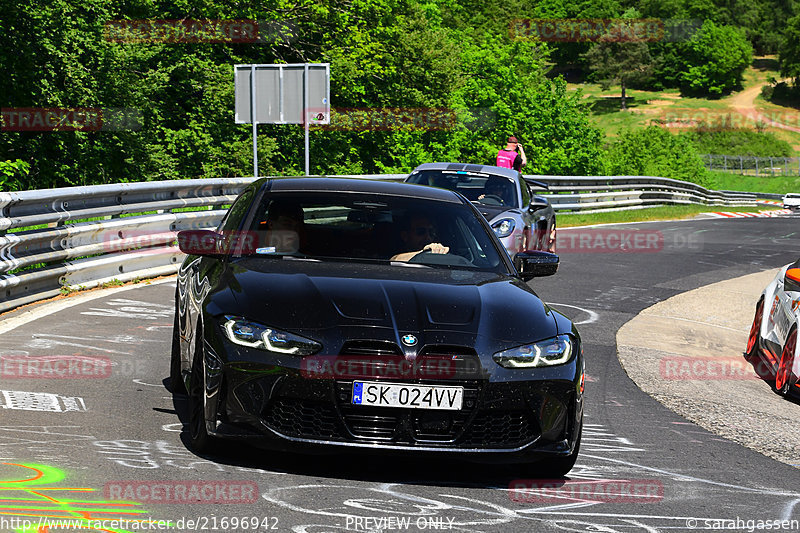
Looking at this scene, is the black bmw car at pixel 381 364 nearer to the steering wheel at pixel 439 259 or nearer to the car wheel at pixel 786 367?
the steering wheel at pixel 439 259

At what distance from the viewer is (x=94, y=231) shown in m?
12.8

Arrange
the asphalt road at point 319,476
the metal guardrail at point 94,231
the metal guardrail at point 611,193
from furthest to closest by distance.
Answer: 1. the metal guardrail at point 611,193
2. the metal guardrail at point 94,231
3. the asphalt road at point 319,476

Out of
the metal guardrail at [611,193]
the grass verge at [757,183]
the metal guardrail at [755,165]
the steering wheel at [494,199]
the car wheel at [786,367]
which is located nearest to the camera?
the car wheel at [786,367]

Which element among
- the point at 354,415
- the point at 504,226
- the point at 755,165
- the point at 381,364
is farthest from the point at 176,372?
the point at 755,165

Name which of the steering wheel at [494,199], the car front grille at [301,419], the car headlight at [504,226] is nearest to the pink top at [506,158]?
the steering wheel at [494,199]

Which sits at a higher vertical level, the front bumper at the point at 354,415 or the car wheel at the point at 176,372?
the front bumper at the point at 354,415

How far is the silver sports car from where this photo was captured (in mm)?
14891

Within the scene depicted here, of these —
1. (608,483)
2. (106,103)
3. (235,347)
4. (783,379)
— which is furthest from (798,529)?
(106,103)

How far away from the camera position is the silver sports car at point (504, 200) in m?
14.9

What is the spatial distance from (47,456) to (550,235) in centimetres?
1196

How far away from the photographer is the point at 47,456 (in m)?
5.53

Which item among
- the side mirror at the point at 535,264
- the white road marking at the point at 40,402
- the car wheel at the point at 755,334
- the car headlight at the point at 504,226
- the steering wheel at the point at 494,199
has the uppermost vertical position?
the side mirror at the point at 535,264

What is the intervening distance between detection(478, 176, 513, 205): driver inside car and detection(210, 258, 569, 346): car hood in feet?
30.9

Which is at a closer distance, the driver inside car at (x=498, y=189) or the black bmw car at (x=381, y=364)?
the black bmw car at (x=381, y=364)
